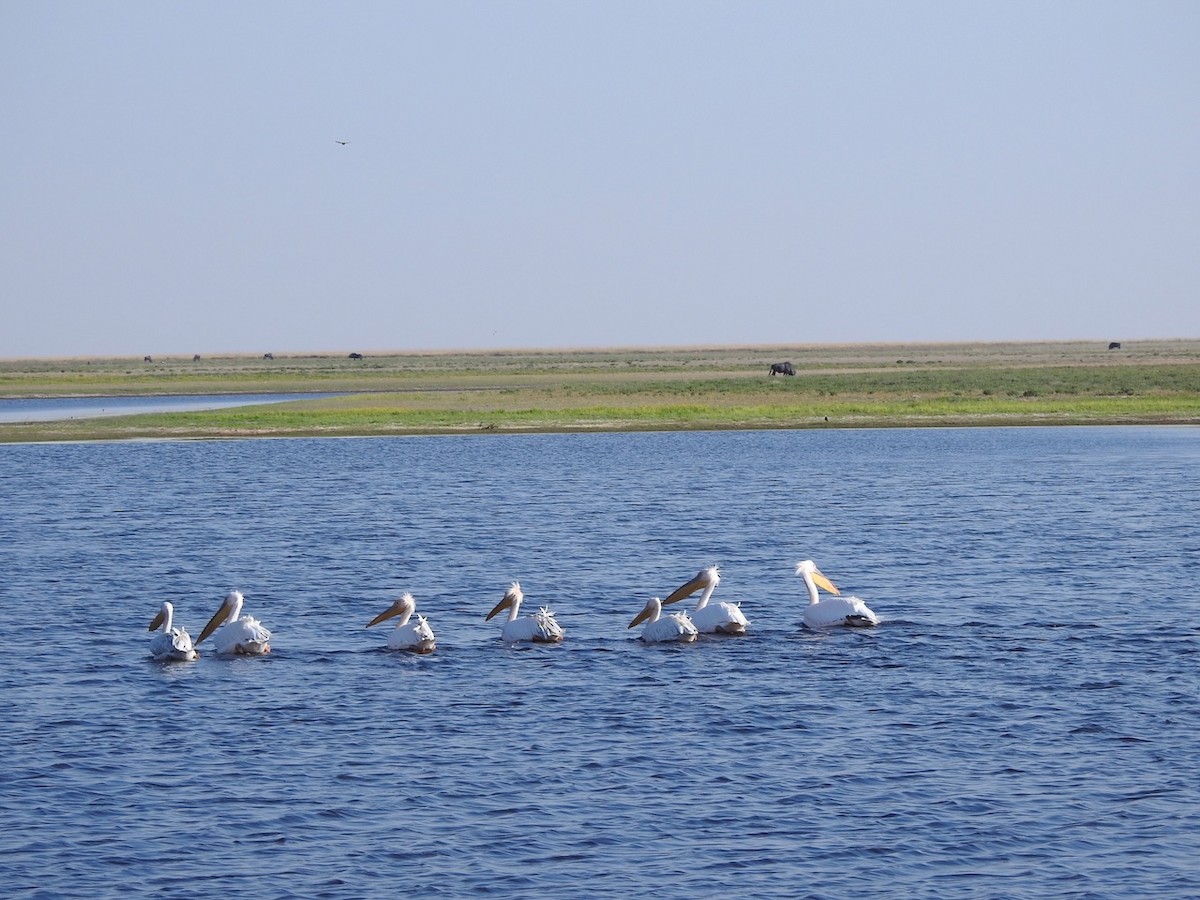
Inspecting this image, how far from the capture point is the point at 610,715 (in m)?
17.5

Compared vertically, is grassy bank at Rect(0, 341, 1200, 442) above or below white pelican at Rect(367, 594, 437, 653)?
above

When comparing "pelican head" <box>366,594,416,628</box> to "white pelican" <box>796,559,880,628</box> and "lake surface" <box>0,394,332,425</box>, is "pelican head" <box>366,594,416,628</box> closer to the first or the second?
"white pelican" <box>796,559,880,628</box>

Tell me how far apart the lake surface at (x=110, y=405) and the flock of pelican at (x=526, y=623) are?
167ft

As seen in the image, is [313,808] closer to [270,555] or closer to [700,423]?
[270,555]

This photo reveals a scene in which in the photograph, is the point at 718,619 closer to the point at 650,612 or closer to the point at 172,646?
the point at 650,612

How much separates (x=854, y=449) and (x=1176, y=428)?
1349 cm

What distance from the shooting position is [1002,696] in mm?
18016

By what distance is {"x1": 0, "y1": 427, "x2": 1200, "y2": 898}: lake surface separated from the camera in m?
13.0

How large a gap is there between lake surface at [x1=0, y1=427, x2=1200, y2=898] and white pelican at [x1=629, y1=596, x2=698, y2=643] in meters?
0.43

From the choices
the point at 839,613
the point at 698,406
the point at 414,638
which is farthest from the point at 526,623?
the point at 698,406

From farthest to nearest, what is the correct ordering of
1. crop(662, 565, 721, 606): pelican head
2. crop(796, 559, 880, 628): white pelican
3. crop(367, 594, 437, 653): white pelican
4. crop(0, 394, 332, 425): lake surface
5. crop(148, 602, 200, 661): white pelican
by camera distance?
crop(0, 394, 332, 425): lake surface, crop(662, 565, 721, 606): pelican head, crop(796, 559, 880, 628): white pelican, crop(367, 594, 437, 653): white pelican, crop(148, 602, 200, 661): white pelican

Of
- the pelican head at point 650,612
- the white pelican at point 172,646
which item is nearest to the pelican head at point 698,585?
the pelican head at point 650,612

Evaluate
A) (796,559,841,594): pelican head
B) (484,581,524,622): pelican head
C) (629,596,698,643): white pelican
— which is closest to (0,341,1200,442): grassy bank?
(796,559,841,594): pelican head

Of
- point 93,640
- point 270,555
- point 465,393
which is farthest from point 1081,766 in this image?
point 465,393
